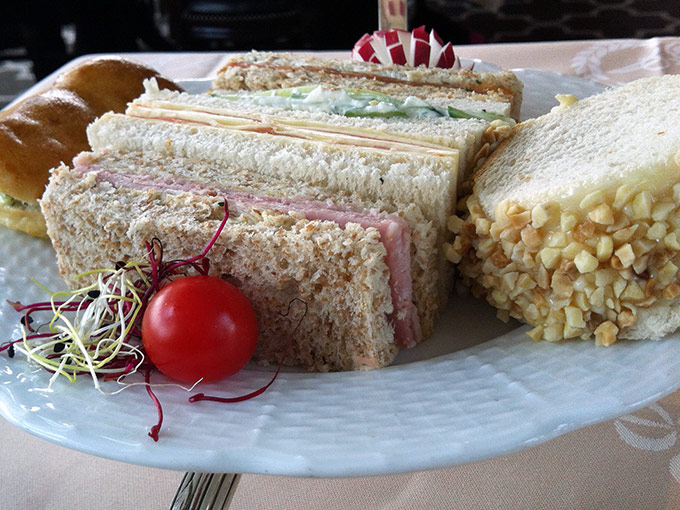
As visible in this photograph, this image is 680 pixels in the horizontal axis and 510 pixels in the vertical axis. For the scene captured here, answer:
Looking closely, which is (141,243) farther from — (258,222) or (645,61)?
(645,61)

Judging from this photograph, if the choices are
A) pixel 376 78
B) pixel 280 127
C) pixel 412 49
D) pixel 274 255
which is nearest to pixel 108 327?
pixel 274 255

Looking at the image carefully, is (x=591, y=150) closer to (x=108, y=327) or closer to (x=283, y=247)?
(x=283, y=247)

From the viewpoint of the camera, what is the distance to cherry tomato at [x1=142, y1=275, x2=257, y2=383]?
5.05 feet

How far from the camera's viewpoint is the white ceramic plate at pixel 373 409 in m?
1.30

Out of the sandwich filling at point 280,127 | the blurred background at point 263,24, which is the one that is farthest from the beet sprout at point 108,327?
the blurred background at point 263,24

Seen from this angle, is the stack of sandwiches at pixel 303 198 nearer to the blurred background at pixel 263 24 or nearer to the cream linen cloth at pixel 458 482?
the cream linen cloth at pixel 458 482

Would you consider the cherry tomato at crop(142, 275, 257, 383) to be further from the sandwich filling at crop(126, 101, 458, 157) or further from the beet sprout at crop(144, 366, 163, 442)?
the sandwich filling at crop(126, 101, 458, 157)

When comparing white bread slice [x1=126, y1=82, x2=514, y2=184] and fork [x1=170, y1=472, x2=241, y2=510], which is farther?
white bread slice [x1=126, y1=82, x2=514, y2=184]

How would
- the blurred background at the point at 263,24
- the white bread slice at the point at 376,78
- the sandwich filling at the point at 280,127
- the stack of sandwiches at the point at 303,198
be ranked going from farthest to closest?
the blurred background at the point at 263,24, the white bread slice at the point at 376,78, the sandwich filling at the point at 280,127, the stack of sandwiches at the point at 303,198

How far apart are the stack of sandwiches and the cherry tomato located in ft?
0.47

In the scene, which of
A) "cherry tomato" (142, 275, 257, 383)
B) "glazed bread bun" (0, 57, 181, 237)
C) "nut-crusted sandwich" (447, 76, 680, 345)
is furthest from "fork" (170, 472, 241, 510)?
"glazed bread bun" (0, 57, 181, 237)

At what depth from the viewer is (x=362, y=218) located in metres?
1.72

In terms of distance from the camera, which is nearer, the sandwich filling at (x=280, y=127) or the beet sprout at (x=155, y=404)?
the beet sprout at (x=155, y=404)

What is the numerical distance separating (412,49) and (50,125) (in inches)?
57.6
